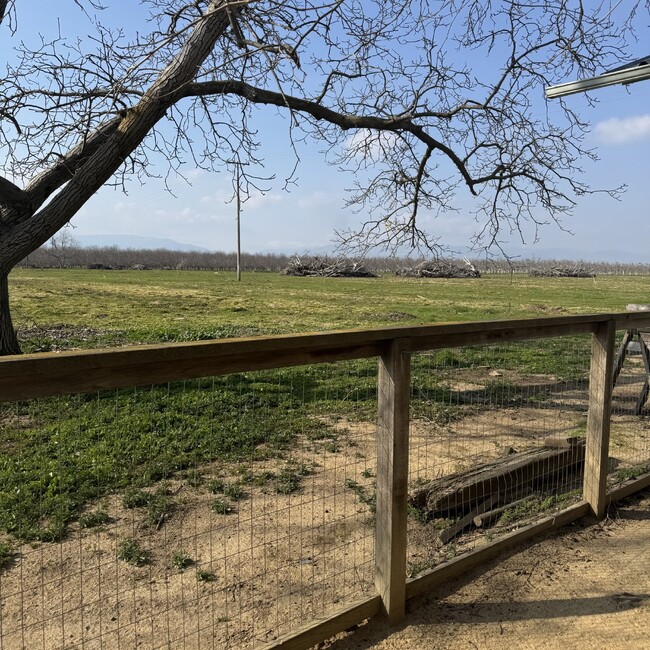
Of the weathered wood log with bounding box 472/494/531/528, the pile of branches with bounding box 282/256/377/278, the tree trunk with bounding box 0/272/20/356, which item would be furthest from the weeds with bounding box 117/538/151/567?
the pile of branches with bounding box 282/256/377/278

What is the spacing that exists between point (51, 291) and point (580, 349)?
22046 millimetres

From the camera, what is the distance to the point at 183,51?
6645 mm

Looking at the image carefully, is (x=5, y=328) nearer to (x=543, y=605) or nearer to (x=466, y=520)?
(x=466, y=520)

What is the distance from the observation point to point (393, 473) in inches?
105

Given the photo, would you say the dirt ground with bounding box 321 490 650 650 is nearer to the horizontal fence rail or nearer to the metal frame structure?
the horizontal fence rail

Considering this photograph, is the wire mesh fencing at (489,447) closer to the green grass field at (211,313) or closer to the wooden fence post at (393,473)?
the wooden fence post at (393,473)

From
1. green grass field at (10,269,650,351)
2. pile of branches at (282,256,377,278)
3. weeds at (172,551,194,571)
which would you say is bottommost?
weeds at (172,551,194,571)

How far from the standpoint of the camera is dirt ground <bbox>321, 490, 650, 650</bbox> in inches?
102

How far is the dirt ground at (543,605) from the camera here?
2.60 meters

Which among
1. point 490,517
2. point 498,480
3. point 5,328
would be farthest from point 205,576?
point 5,328

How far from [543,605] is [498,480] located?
55.0 inches

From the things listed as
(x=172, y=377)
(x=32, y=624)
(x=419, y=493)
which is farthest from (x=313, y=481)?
(x=172, y=377)

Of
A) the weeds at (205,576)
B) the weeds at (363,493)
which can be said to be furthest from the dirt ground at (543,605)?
the weeds at (363,493)

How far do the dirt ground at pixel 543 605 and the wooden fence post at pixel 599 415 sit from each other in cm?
36
